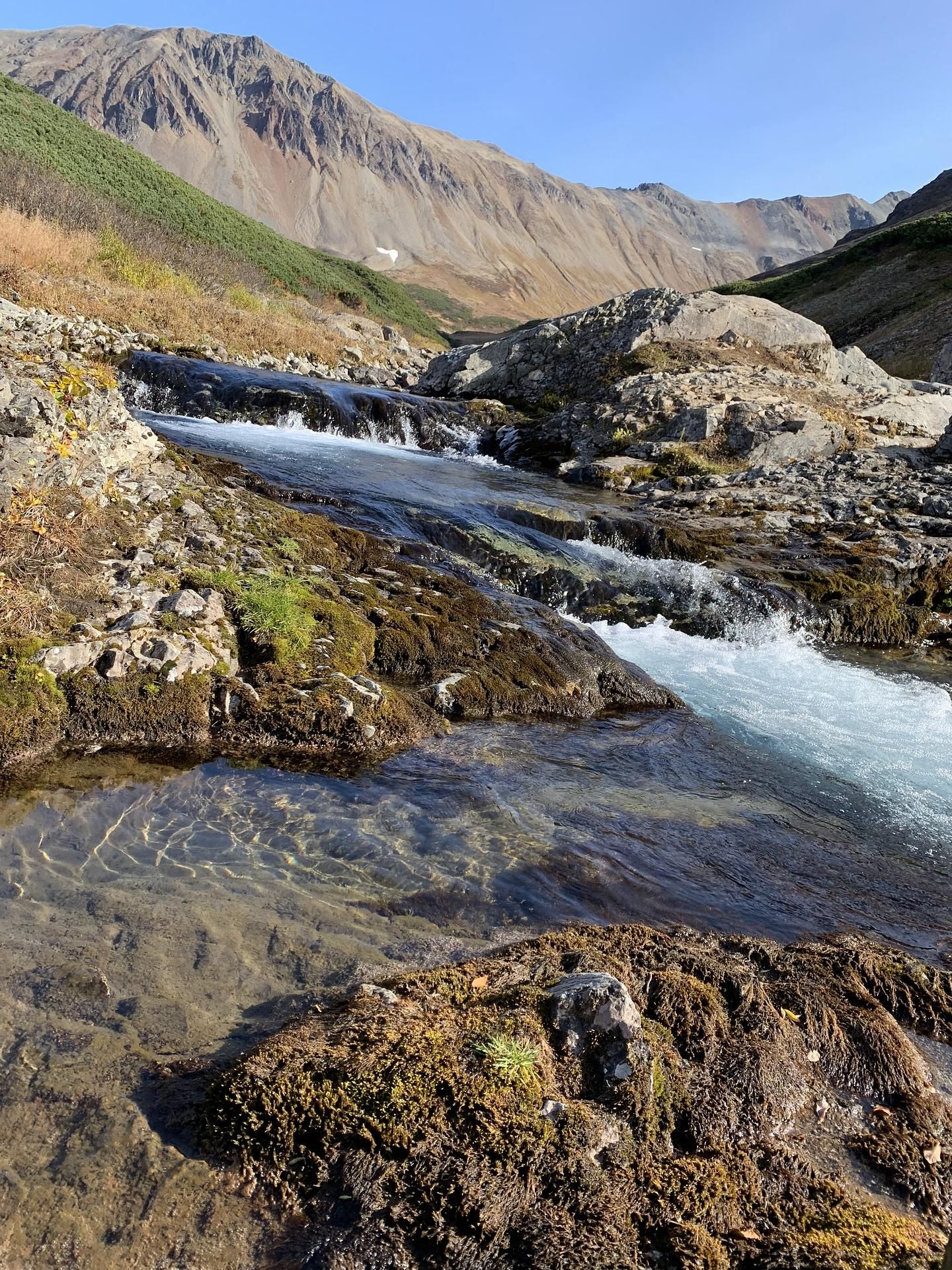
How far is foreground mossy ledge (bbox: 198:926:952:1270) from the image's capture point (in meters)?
2.34

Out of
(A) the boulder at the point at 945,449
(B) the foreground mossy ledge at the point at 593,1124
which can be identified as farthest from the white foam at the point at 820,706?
(A) the boulder at the point at 945,449

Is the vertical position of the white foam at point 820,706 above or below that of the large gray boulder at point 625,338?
below

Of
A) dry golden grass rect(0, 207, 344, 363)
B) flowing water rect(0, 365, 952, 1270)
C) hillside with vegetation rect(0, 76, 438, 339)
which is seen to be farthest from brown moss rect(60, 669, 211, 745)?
hillside with vegetation rect(0, 76, 438, 339)

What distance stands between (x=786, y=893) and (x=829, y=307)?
50176 millimetres

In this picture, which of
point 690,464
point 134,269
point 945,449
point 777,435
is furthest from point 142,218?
point 945,449

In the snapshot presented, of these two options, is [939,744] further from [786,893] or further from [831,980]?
[831,980]

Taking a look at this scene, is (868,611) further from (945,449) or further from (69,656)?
(69,656)

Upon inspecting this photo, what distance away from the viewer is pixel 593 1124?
2.66 metres

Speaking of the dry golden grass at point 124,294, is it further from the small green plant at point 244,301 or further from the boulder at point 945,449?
the boulder at point 945,449

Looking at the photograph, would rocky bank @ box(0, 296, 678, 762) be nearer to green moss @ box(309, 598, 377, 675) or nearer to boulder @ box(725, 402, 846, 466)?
green moss @ box(309, 598, 377, 675)

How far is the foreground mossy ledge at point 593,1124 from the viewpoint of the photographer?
7.68ft

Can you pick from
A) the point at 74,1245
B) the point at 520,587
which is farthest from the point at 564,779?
the point at 520,587

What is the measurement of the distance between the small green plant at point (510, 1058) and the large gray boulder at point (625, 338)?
23020 millimetres

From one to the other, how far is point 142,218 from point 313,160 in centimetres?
13920
